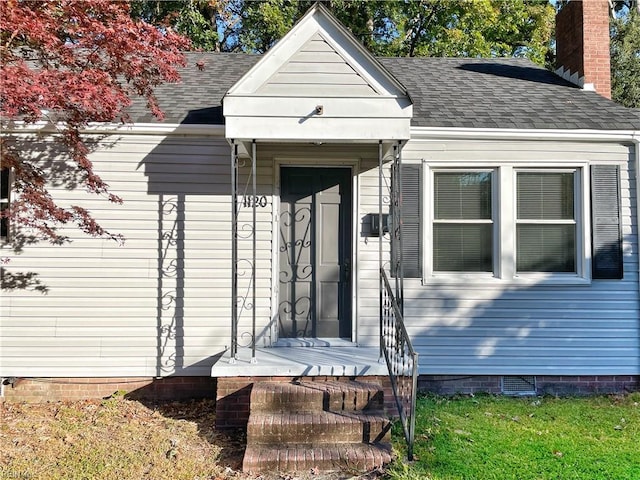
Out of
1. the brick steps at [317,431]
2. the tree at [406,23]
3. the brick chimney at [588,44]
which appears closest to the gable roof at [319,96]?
the brick steps at [317,431]

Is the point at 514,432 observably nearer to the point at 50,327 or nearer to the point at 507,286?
the point at 507,286

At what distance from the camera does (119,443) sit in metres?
3.88

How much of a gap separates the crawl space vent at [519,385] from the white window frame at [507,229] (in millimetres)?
1183

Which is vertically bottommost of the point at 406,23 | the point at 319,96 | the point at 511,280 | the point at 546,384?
the point at 546,384

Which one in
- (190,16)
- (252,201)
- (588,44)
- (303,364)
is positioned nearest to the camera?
(303,364)

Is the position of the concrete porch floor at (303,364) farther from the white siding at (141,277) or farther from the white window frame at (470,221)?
the white window frame at (470,221)

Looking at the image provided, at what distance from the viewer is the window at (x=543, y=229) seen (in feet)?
17.4

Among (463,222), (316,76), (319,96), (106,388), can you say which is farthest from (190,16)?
(106,388)

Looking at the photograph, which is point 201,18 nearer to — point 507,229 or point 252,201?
point 252,201

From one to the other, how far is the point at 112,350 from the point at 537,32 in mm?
16677

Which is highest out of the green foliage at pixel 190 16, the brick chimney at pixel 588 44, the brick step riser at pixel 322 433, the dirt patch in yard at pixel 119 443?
the green foliage at pixel 190 16

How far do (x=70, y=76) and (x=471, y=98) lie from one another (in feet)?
15.8

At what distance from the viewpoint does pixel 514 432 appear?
4094mm

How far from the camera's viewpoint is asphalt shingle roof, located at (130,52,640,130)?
17.2 feet
